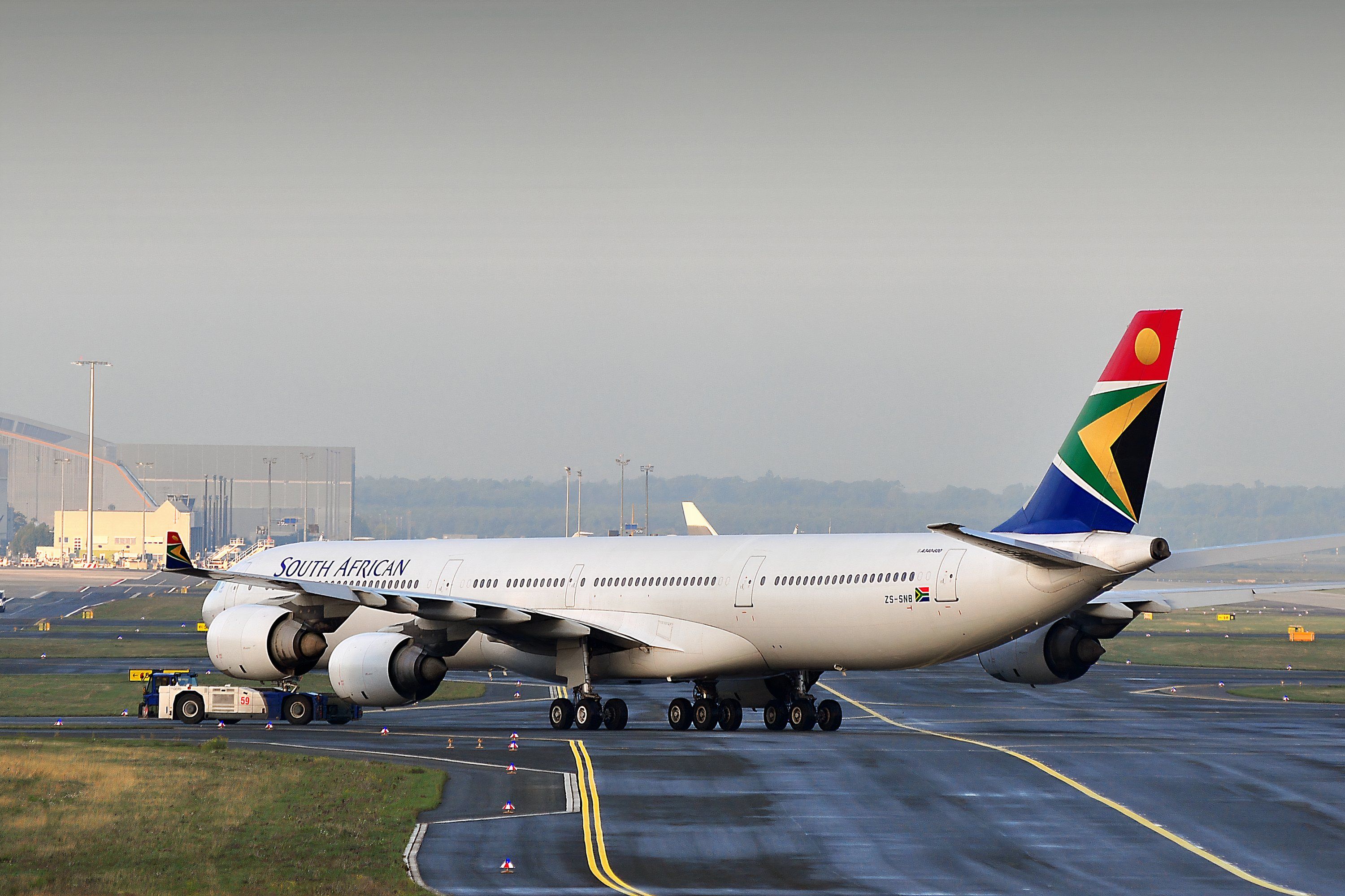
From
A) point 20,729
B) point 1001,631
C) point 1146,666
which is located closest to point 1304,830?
point 1001,631

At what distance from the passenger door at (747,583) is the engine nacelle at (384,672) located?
24.4ft

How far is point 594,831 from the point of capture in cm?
2306

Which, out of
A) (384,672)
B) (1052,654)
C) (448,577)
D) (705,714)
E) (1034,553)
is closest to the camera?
(1034,553)

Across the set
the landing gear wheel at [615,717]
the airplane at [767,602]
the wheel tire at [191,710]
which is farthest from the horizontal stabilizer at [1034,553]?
the wheel tire at [191,710]

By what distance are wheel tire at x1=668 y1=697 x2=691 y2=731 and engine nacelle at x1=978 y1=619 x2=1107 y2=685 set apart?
7443 mm

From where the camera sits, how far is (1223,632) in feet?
318

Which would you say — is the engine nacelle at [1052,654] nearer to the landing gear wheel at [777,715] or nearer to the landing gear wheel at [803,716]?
the landing gear wheel at [803,716]

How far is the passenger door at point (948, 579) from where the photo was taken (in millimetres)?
34312

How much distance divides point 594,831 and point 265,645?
20404mm

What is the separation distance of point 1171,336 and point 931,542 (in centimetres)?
696

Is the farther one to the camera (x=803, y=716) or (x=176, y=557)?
(x=803, y=716)

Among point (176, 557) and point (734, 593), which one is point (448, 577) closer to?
point (176, 557)

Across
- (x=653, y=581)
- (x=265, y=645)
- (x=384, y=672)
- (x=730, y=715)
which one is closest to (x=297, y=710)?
(x=265, y=645)

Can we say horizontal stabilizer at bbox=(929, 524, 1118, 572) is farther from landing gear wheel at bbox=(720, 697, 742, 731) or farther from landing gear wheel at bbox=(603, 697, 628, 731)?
landing gear wheel at bbox=(603, 697, 628, 731)
